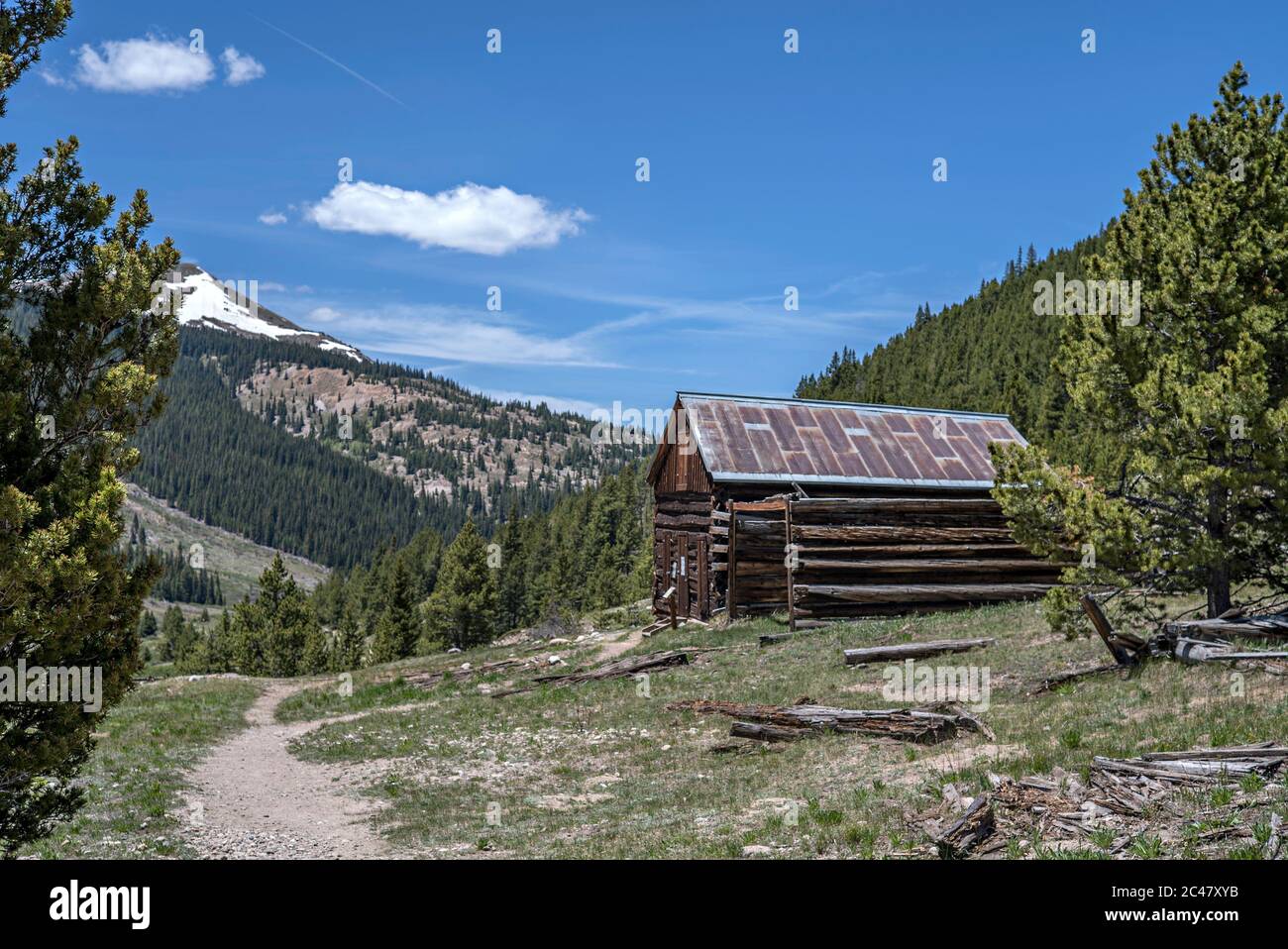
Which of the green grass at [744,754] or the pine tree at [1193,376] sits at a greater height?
the pine tree at [1193,376]

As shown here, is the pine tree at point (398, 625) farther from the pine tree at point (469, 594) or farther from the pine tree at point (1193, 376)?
the pine tree at point (1193, 376)

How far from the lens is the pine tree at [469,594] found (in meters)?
68.9

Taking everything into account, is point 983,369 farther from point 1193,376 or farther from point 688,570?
point 1193,376

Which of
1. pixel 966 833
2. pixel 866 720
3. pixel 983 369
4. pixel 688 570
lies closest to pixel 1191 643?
pixel 866 720

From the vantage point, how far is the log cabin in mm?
29719

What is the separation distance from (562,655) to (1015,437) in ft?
70.2

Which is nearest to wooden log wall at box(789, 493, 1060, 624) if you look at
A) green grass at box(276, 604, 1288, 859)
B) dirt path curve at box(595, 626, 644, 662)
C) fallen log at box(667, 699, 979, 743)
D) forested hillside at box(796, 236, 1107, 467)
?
green grass at box(276, 604, 1288, 859)

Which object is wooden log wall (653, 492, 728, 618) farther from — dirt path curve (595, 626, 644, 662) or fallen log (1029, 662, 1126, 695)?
fallen log (1029, 662, 1126, 695)

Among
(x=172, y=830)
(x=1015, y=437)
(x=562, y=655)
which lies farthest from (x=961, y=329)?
(x=172, y=830)

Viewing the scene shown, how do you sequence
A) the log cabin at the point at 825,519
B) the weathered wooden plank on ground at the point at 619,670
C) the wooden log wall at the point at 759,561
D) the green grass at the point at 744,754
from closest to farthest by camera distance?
the green grass at the point at 744,754, the weathered wooden plank on ground at the point at 619,670, the log cabin at the point at 825,519, the wooden log wall at the point at 759,561

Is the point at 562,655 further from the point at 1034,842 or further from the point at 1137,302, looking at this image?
the point at 1034,842

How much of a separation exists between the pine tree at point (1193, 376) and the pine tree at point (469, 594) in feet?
185

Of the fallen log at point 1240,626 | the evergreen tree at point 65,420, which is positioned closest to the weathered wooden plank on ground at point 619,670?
the fallen log at point 1240,626

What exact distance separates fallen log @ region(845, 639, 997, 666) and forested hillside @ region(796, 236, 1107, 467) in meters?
80.1
